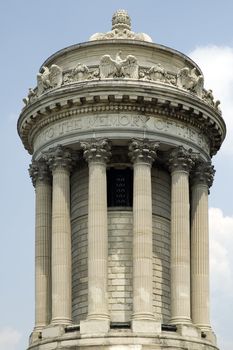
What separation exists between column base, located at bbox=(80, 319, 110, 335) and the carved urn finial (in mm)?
17894

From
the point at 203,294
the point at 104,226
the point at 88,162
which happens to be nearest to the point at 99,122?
the point at 88,162

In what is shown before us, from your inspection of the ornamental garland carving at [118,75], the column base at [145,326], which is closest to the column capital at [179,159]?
the ornamental garland carving at [118,75]

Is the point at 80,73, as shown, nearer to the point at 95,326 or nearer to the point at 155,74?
the point at 155,74

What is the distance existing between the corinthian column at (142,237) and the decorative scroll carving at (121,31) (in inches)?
305

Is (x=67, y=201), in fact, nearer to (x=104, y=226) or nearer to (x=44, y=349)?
(x=104, y=226)

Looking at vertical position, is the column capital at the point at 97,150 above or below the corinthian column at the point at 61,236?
above

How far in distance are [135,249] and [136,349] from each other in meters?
5.25

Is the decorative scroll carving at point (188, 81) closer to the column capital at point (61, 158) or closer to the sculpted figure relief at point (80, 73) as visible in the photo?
the sculpted figure relief at point (80, 73)

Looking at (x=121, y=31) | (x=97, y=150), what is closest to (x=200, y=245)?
(x=97, y=150)

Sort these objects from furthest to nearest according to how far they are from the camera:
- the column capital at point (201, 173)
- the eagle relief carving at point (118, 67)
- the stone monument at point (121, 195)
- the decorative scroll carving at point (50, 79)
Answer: the column capital at point (201, 173), the decorative scroll carving at point (50, 79), the eagle relief carving at point (118, 67), the stone monument at point (121, 195)

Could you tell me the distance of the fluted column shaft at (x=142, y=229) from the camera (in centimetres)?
5371

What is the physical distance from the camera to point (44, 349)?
54188 mm

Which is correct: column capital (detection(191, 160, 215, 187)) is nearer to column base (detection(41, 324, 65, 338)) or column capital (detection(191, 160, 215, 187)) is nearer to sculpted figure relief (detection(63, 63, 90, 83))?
sculpted figure relief (detection(63, 63, 90, 83))

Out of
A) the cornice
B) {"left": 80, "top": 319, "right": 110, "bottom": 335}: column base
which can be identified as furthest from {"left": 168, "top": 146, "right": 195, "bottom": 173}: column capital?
{"left": 80, "top": 319, "right": 110, "bottom": 335}: column base
